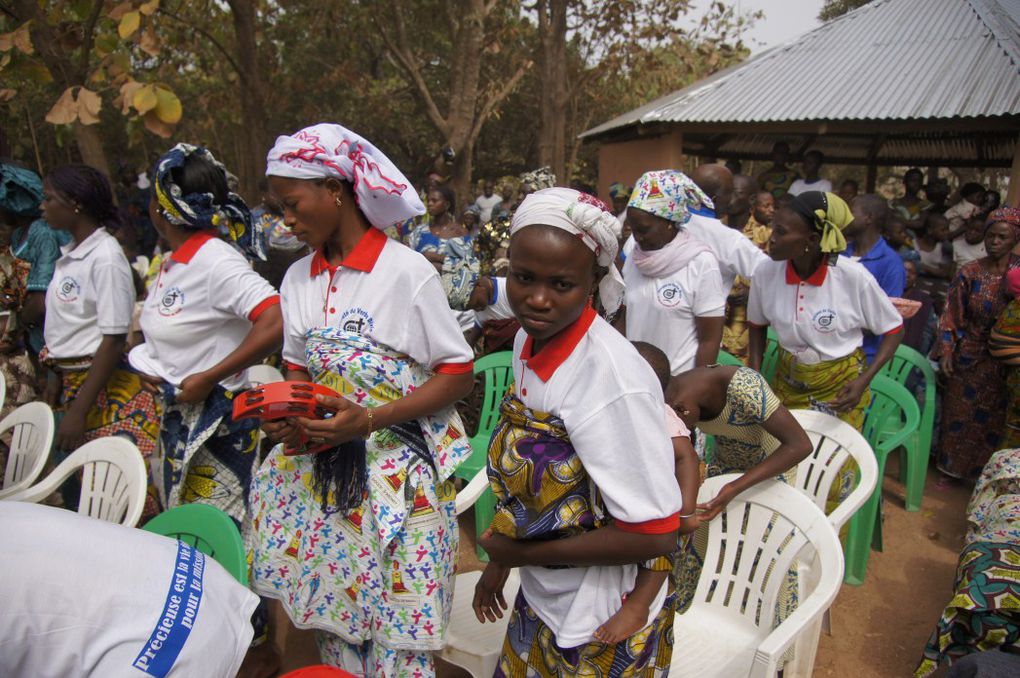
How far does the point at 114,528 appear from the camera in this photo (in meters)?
1.19

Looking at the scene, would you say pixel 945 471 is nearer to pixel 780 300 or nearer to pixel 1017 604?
pixel 780 300

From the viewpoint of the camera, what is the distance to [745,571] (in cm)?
239

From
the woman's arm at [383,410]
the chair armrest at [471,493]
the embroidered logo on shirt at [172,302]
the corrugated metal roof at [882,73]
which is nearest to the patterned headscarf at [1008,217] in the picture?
the corrugated metal roof at [882,73]

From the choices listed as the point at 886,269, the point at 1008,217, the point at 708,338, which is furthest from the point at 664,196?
the point at 1008,217

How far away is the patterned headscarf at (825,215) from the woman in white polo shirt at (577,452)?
6.42 feet

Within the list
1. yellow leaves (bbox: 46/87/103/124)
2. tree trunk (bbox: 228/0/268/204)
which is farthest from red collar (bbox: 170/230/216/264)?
tree trunk (bbox: 228/0/268/204)

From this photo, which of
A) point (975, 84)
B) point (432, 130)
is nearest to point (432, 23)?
point (432, 130)

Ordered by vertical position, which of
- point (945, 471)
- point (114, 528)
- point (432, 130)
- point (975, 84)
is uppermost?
point (432, 130)

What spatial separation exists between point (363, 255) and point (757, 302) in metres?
2.48

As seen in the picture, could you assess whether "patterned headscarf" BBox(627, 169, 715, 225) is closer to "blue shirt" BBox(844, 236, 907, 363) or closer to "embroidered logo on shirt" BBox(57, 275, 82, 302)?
"blue shirt" BBox(844, 236, 907, 363)

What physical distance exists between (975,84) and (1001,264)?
312cm

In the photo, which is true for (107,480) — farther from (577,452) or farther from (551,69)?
(551,69)

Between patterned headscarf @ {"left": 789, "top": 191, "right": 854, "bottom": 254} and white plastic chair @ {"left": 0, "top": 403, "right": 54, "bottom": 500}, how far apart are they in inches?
137

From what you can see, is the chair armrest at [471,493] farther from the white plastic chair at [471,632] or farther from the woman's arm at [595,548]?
the woman's arm at [595,548]
